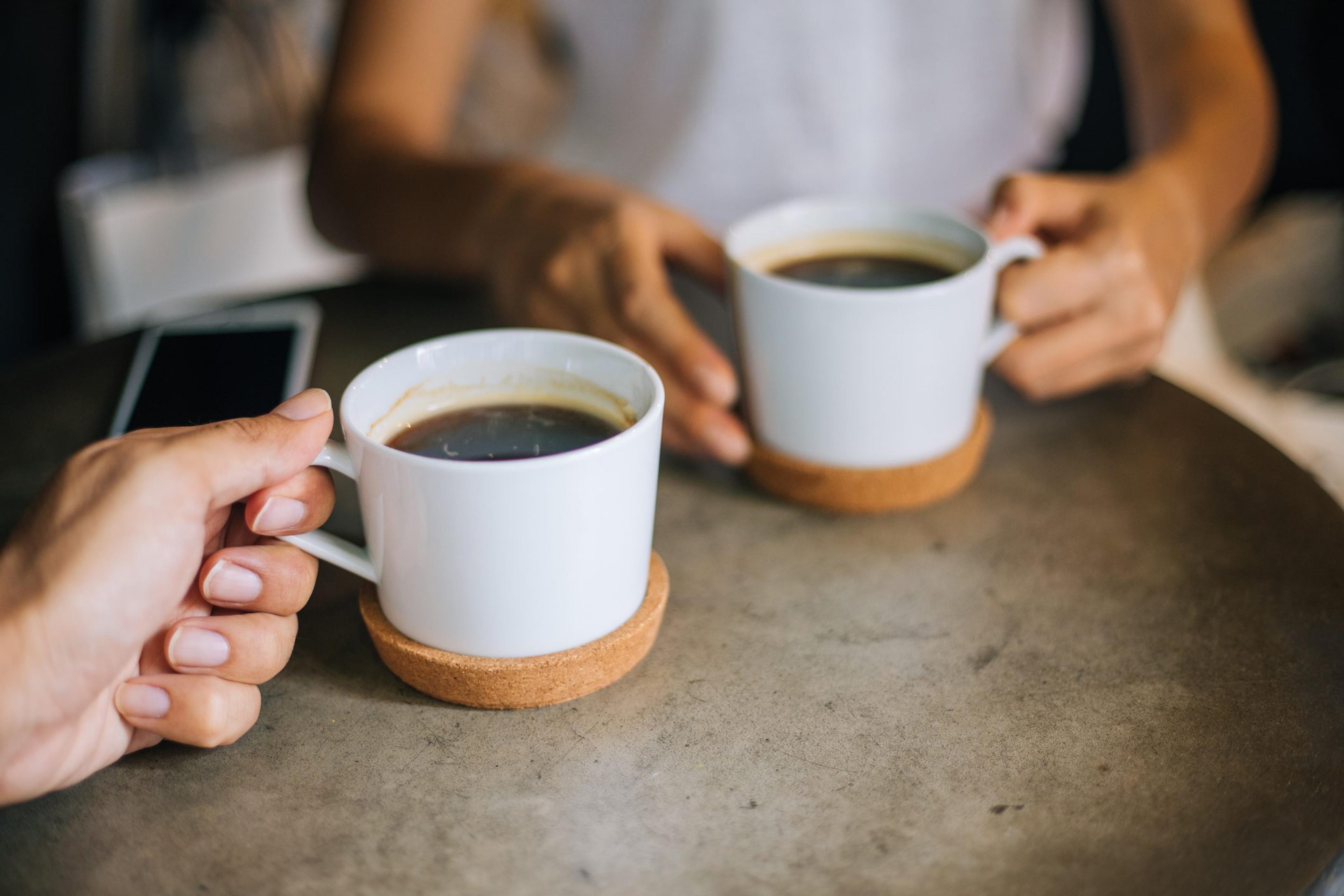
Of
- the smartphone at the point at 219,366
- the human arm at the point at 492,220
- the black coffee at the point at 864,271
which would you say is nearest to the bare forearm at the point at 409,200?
the human arm at the point at 492,220

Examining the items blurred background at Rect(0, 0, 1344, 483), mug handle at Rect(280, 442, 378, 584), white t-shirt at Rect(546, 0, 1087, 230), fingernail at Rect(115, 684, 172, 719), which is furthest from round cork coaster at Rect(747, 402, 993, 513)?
blurred background at Rect(0, 0, 1344, 483)

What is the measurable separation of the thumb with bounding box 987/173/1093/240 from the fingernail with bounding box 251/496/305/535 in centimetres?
57

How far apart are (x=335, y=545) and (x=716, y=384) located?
298 mm

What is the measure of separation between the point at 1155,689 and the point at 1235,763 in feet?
0.19

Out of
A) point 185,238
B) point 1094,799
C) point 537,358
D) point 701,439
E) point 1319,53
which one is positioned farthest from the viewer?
point 185,238

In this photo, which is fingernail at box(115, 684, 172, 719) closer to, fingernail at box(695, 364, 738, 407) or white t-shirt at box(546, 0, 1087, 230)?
fingernail at box(695, 364, 738, 407)

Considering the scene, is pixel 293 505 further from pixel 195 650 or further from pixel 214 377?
pixel 214 377

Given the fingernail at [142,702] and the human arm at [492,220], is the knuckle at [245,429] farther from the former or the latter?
the human arm at [492,220]

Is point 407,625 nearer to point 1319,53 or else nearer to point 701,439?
point 701,439

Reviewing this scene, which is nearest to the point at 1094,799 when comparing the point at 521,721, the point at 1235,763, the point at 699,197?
the point at 1235,763

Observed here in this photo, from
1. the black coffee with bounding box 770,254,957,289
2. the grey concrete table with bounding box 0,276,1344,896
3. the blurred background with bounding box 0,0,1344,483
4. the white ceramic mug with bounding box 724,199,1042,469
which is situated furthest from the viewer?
the blurred background with bounding box 0,0,1344,483

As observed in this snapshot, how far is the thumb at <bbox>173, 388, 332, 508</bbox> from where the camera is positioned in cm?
51

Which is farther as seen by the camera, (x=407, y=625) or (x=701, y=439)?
(x=701, y=439)

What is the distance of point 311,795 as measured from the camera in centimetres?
51
